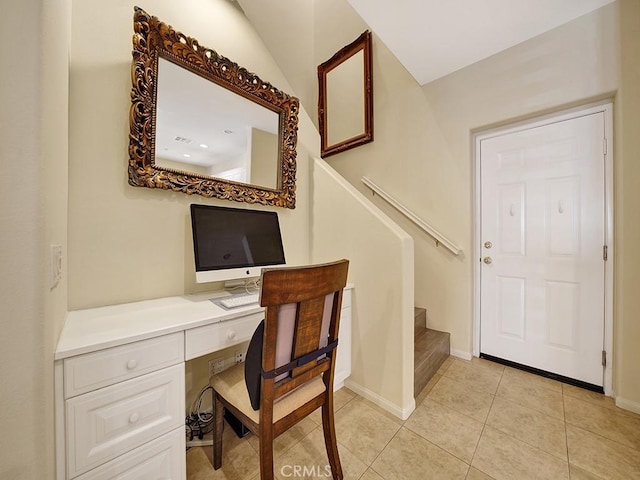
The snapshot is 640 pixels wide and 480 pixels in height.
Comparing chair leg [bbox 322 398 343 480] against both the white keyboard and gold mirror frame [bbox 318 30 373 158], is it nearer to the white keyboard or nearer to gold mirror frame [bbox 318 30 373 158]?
the white keyboard

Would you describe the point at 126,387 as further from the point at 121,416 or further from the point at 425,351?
the point at 425,351

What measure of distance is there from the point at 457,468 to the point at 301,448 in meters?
0.79

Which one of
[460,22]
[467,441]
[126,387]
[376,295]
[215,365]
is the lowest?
[467,441]

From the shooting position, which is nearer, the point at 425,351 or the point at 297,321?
the point at 297,321

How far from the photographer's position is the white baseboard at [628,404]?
155 cm

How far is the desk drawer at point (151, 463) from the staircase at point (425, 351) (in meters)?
1.47

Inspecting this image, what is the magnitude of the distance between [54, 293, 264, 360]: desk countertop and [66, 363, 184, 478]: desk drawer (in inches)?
6.2

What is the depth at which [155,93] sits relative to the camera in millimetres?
1356

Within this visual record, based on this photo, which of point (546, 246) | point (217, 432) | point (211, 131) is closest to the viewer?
point (217, 432)

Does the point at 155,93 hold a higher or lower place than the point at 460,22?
lower

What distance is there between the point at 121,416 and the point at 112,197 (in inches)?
39.3

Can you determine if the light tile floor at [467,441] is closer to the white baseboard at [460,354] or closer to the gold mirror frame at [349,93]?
the white baseboard at [460,354]

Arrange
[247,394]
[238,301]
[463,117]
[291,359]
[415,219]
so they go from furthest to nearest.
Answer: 1. [415,219]
2. [463,117]
3. [238,301]
4. [247,394]
5. [291,359]

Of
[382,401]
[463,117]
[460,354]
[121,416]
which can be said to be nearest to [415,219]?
[463,117]
